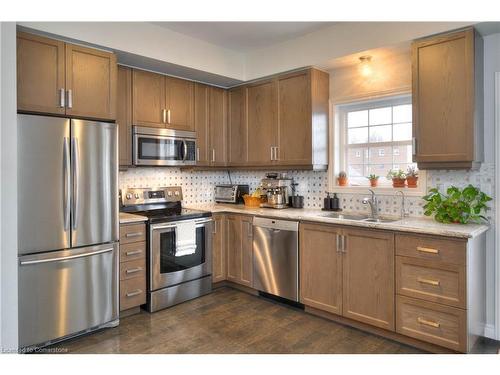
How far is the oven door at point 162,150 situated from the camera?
11.6 ft

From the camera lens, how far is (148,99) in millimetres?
3623

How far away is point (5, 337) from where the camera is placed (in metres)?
2.13

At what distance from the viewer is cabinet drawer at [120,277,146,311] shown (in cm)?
312

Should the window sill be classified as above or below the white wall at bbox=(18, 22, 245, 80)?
below

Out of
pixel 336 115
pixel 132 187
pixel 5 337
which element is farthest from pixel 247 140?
pixel 5 337

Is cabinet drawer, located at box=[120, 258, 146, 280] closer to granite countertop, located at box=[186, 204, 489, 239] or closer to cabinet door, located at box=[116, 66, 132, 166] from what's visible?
cabinet door, located at box=[116, 66, 132, 166]

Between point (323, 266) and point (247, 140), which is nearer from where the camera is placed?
point (323, 266)

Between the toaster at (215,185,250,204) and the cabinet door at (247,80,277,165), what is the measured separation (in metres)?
0.50

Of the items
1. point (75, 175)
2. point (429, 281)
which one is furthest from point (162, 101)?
point (429, 281)

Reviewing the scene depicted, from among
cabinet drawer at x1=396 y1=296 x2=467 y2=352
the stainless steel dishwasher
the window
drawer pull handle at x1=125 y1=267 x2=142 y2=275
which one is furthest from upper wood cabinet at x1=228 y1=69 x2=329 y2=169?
drawer pull handle at x1=125 y1=267 x2=142 y2=275

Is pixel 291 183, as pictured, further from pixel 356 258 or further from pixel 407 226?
pixel 407 226

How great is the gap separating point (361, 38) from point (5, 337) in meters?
3.45

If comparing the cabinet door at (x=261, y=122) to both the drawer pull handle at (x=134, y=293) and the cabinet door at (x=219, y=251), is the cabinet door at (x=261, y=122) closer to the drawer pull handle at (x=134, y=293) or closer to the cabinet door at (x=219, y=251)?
the cabinet door at (x=219, y=251)

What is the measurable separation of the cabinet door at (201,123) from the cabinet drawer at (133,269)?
1.35 meters
